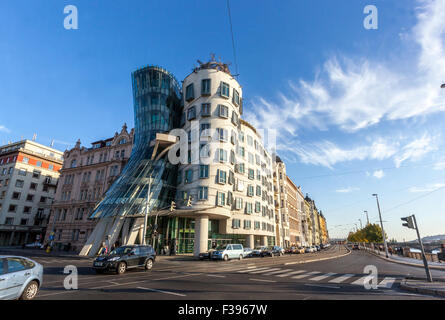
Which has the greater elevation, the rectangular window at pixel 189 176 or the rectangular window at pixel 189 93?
the rectangular window at pixel 189 93

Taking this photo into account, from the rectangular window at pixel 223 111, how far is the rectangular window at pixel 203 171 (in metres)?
8.18

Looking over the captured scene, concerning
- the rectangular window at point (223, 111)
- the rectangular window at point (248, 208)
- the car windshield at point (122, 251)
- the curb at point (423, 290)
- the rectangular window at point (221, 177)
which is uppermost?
the rectangular window at point (223, 111)

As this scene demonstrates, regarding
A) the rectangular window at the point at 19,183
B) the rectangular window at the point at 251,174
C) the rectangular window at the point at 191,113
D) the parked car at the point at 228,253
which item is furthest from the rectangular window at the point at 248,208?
the rectangular window at the point at 19,183

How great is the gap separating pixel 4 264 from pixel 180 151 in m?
29.8

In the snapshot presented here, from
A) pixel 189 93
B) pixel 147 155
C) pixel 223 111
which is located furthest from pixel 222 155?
pixel 147 155

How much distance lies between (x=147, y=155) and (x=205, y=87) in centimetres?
1406

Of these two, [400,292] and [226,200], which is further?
[226,200]

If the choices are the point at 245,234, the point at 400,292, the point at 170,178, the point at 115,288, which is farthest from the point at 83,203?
the point at 400,292

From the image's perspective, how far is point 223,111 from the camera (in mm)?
35719

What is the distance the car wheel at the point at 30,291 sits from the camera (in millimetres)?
7234

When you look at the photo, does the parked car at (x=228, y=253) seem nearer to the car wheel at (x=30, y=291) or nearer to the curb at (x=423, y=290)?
the curb at (x=423, y=290)

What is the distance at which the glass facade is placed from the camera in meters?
30.4
